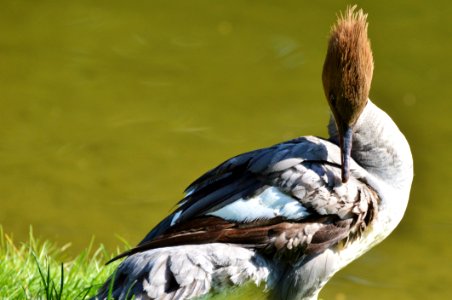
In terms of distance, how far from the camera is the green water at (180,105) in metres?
7.74

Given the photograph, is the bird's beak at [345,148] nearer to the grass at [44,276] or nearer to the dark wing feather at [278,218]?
the dark wing feather at [278,218]

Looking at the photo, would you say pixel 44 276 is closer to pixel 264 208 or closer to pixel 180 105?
pixel 264 208

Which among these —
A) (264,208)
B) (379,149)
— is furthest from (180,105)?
(264,208)

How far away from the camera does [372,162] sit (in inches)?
193

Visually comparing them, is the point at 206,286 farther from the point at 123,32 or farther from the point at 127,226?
the point at 123,32

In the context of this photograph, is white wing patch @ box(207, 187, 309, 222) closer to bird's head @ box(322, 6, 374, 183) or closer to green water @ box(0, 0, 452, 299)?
bird's head @ box(322, 6, 374, 183)

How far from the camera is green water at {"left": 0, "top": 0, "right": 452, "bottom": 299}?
774cm

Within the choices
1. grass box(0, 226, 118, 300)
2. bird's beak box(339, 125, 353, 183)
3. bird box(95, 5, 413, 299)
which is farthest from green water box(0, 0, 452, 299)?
bird's beak box(339, 125, 353, 183)

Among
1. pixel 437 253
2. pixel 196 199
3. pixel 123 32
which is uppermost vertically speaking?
pixel 123 32

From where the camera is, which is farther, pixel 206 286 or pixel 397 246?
pixel 397 246

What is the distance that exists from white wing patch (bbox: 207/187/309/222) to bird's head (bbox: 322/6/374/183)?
36 cm

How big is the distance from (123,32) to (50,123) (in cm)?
162

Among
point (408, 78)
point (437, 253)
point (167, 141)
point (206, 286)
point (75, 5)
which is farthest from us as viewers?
point (75, 5)

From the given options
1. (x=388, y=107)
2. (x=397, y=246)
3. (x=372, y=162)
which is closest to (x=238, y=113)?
(x=388, y=107)
